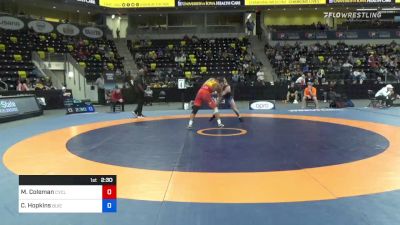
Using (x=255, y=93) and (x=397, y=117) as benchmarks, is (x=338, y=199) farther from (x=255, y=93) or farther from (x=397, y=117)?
(x=255, y=93)

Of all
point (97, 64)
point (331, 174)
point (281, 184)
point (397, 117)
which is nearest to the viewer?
point (281, 184)

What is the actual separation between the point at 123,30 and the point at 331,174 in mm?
31128

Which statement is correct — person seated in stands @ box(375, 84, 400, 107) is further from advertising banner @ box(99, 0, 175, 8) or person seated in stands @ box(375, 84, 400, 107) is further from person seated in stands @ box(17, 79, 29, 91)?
advertising banner @ box(99, 0, 175, 8)

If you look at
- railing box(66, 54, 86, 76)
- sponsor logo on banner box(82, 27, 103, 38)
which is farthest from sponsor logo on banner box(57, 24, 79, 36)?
railing box(66, 54, 86, 76)

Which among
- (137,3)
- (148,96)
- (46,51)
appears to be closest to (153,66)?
(137,3)

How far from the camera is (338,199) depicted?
14.5 feet

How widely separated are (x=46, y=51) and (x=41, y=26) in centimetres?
355

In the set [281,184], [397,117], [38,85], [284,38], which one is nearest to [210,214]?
[281,184]

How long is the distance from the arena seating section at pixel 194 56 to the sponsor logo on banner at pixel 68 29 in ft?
13.9

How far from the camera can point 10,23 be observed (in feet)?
85.1

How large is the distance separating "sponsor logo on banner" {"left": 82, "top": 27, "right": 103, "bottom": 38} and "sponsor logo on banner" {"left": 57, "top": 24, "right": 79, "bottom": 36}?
2.68 feet

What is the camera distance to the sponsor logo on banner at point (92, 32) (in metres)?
30.8

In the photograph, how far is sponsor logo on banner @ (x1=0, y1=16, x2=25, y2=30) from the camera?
25422 millimetres

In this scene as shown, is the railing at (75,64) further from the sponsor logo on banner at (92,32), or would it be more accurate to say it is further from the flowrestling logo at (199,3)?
the flowrestling logo at (199,3)
